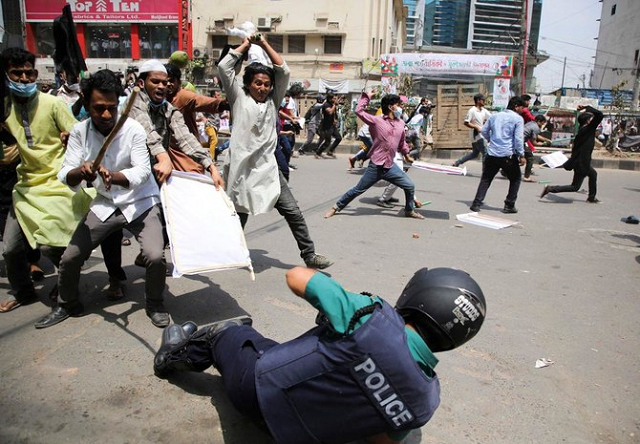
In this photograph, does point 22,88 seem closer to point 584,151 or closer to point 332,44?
point 584,151

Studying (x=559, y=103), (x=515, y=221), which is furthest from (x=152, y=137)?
(x=559, y=103)

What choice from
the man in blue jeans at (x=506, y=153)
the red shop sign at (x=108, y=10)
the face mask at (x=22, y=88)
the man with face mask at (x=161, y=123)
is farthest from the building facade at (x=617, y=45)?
the face mask at (x=22, y=88)

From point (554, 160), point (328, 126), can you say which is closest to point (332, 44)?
point (328, 126)

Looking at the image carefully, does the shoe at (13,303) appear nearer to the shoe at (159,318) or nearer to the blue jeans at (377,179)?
the shoe at (159,318)

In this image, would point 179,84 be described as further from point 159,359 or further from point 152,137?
point 159,359

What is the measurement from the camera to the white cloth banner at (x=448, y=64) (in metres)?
26.6

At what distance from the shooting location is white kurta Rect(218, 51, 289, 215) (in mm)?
4137

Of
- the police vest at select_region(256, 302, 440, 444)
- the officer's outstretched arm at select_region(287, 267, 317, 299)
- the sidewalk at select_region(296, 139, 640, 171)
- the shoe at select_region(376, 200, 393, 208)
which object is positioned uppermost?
the officer's outstretched arm at select_region(287, 267, 317, 299)

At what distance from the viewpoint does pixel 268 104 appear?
4219 millimetres

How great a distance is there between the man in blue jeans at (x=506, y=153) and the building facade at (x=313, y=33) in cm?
2962

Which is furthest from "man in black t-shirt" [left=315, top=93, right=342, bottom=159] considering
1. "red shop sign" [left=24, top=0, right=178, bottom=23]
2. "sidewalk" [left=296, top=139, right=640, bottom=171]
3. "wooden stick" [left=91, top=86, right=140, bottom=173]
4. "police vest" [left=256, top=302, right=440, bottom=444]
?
"red shop sign" [left=24, top=0, right=178, bottom=23]

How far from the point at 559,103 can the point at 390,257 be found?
3876cm

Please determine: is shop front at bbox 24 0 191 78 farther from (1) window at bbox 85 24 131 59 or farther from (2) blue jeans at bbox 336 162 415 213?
(2) blue jeans at bbox 336 162 415 213

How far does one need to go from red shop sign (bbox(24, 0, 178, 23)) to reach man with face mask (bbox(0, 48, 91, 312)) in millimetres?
36719
